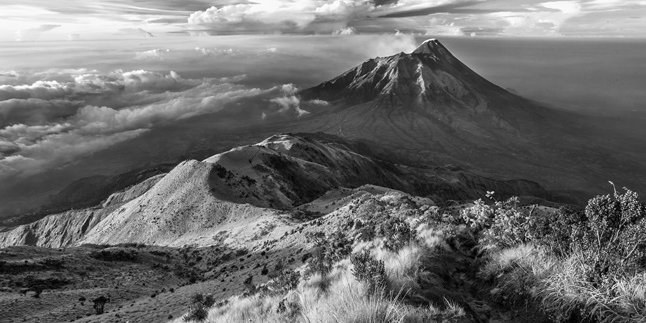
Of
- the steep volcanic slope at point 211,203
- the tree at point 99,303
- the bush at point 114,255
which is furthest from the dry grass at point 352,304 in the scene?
the steep volcanic slope at point 211,203

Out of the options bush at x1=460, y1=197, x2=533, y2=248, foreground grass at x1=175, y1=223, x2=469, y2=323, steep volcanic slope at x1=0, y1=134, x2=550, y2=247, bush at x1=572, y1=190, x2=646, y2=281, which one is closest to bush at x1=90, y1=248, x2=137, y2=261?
steep volcanic slope at x1=0, y1=134, x2=550, y2=247

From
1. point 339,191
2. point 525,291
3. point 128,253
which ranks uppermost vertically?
point 525,291

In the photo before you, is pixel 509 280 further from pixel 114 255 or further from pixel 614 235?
pixel 114 255

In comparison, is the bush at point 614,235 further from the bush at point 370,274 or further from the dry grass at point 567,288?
the bush at point 370,274

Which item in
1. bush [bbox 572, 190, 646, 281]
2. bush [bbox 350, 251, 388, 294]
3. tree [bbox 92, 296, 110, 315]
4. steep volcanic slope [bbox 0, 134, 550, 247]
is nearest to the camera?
bush [bbox 350, 251, 388, 294]

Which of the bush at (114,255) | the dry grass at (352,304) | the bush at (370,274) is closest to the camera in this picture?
the dry grass at (352,304)

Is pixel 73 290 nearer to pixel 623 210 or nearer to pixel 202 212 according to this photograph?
pixel 623 210

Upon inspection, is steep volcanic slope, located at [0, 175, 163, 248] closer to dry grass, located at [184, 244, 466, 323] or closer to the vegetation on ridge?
dry grass, located at [184, 244, 466, 323]

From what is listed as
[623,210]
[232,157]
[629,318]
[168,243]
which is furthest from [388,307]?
[232,157]

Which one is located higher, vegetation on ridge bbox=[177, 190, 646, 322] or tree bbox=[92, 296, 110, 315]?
vegetation on ridge bbox=[177, 190, 646, 322]
